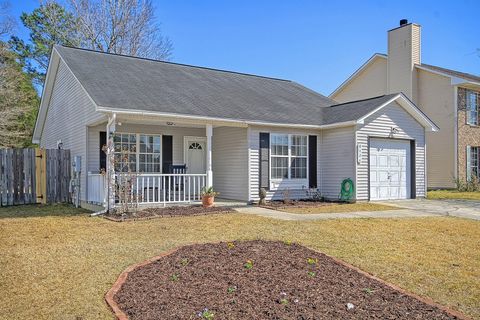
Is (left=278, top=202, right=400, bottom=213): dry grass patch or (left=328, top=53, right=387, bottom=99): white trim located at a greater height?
(left=328, top=53, right=387, bottom=99): white trim

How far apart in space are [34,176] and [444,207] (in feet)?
44.7

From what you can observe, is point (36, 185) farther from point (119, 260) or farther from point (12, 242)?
point (119, 260)

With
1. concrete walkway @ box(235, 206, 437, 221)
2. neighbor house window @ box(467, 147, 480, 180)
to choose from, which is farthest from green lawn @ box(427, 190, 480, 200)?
concrete walkway @ box(235, 206, 437, 221)

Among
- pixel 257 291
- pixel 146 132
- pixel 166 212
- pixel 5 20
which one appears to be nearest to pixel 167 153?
pixel 146 132

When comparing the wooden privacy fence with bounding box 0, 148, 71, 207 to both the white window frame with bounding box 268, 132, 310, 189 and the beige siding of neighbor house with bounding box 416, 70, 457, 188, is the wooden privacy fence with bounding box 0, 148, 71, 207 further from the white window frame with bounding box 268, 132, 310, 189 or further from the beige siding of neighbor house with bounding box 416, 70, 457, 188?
the beige siding of neighbor house with bounding box 416, 70, 457, 188

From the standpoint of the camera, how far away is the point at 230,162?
14.4 meters

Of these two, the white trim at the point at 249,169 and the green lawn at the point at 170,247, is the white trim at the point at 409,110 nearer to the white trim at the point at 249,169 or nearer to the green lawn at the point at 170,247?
the white trim at the point at 249,169

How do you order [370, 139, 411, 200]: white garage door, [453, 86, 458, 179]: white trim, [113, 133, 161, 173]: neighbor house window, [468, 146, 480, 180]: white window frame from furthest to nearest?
[468, 146, 480, 180]: white window frame < [453, 86, 458, 179]: white trim < [370, 139, 411, 200]: white garage door < [113, 133, 161, 173]: neighbor house window

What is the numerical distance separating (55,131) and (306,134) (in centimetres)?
1054

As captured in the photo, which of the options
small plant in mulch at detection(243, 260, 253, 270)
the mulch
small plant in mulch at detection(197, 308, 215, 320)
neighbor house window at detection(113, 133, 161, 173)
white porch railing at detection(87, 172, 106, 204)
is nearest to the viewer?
small plant in mulch at detection(197, 308, 215, 320)

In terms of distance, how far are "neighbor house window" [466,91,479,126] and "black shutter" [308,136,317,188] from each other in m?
11.3

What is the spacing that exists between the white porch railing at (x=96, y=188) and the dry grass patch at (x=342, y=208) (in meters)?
5.20

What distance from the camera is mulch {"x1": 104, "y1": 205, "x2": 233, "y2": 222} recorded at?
10023 millimetres

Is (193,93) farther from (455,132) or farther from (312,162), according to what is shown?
(455,132)
